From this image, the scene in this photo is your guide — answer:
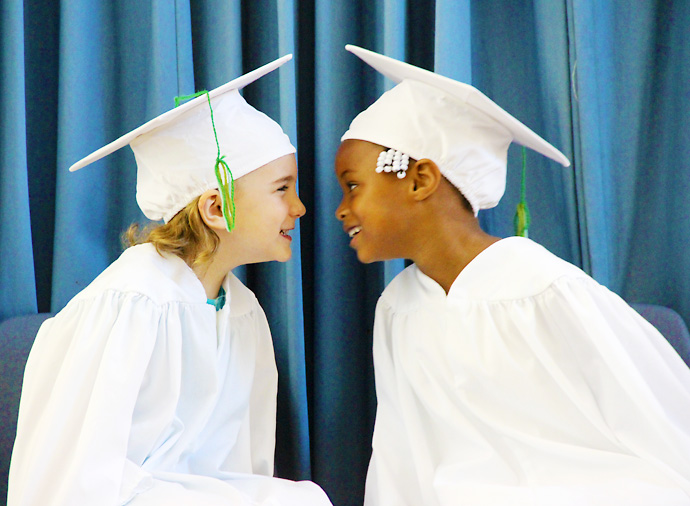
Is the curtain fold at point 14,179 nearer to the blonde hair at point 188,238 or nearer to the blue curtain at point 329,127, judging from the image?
the blue curtain at point 329,127

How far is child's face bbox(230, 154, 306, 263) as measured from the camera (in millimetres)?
1329

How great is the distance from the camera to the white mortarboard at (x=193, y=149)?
4.09ft

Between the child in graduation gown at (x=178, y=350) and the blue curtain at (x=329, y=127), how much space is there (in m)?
0.18

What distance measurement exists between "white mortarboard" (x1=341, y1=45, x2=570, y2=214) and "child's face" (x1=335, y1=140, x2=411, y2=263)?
0.05 m

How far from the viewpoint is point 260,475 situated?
52.7 inches

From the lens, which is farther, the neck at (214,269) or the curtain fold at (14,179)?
the curtain fold at (14,179)

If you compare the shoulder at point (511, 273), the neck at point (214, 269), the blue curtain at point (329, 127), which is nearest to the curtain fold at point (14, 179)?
the blue curtain at point (329, 127)

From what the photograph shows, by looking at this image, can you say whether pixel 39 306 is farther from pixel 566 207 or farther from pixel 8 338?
pixel 566 207

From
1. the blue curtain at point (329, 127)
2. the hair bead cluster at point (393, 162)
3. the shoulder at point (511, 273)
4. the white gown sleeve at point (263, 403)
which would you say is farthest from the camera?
the blue curtain at point (329, 127)

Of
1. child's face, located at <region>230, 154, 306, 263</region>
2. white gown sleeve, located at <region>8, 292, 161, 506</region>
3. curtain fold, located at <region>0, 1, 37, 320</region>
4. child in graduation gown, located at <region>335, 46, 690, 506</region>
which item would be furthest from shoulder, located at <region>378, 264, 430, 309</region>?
curtain fold, located at <region>0, 1, 37, 320</region>

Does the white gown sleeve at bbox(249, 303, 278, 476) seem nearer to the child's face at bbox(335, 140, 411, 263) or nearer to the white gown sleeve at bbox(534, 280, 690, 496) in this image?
the child's face at bbox(335, 140, 411, 263)

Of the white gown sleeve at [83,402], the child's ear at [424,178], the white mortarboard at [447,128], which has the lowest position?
the white gown sleeve at [83,402]

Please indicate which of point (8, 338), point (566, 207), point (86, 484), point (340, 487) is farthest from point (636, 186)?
point (8, 338)

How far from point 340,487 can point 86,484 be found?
694mm
